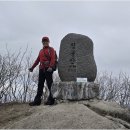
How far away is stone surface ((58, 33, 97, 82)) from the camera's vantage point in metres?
13.2

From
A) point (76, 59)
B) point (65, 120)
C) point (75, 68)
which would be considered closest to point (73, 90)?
point (75, 68)

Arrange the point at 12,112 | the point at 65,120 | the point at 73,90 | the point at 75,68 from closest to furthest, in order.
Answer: the point at 65,120, the point at 73,90, the point at 12,112, the point at 75,68

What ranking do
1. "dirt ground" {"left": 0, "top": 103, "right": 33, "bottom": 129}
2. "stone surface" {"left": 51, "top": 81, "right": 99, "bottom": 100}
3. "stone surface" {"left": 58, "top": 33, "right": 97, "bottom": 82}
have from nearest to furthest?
"dirt ground" {"left": 0, "top": 103, "right": 33, "bottom": 129} → "stone surface" {"left": 51, "top": 81, "right": 99, "bottom": 100} → "stone surface" {"left": 58, "top": 33, "right": 97, "bottom": 82}

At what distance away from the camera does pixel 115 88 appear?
29.7 metres

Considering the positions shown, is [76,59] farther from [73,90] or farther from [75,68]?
[73,90]

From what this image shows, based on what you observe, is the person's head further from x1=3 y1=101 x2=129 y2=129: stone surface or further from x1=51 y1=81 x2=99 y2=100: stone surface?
x1=3 y1=101 x2=129 y2=129: stone surface

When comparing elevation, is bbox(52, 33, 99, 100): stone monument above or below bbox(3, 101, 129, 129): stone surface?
above

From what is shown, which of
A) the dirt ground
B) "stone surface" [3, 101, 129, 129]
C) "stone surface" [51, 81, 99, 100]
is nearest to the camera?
"stone surface" [3, 101, 129, 129]

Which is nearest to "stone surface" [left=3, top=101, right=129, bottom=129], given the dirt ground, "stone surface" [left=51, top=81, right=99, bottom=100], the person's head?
the dirt ground

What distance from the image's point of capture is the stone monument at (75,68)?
12.8 meters

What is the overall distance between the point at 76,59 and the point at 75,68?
1.01ft

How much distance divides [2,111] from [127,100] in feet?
55.3

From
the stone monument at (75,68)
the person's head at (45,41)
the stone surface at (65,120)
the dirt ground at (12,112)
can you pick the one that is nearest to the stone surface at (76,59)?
the stone monument at (75,68)

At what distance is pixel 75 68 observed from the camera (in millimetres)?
13227
